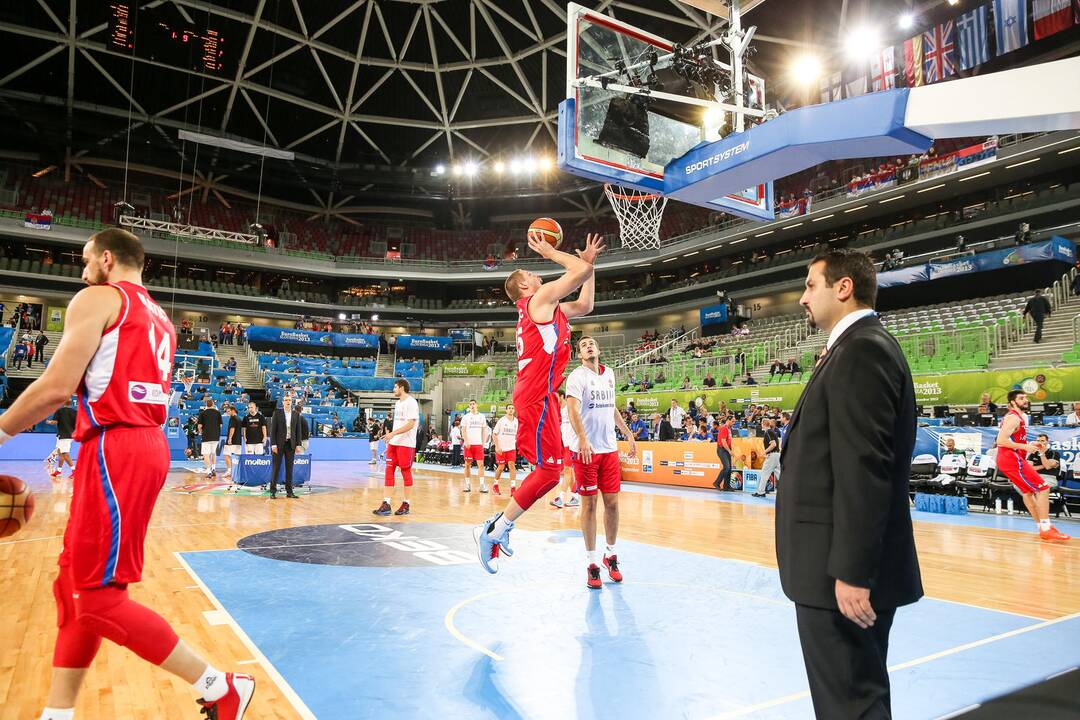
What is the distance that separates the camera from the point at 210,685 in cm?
264

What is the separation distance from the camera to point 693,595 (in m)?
5.20

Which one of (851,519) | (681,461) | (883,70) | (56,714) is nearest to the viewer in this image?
(851,519)

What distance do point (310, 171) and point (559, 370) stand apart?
122 ft

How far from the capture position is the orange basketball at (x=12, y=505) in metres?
2.60

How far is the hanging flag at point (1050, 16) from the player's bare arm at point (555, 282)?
2125cm

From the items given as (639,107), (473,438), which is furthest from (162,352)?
(473,438)

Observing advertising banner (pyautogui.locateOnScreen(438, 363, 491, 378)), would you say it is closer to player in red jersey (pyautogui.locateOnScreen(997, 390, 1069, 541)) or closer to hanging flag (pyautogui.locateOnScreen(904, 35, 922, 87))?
hanging flag (pyautogui.locateOnScreen(904, 35, 922, 87))

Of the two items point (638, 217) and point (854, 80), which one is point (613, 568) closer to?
point (638, 217)

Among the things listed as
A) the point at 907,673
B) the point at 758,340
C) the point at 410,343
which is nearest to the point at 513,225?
the point at 410,343

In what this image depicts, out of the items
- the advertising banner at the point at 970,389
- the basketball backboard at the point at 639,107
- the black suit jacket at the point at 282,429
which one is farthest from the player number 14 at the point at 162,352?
the advertising banner at the point at 970,389

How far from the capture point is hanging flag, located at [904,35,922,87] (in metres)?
20.4

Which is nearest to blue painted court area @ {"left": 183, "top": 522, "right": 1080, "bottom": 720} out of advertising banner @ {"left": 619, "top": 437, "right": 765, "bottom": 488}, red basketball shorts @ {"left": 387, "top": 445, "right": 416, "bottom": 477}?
red basketball shorts @ {"left": 387, "top": 445, "right": 416, "bottom": 477}

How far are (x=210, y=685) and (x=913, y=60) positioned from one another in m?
25.0

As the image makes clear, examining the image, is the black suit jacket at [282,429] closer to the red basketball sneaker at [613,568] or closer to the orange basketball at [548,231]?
the red basketball sneaker at [613,568]
